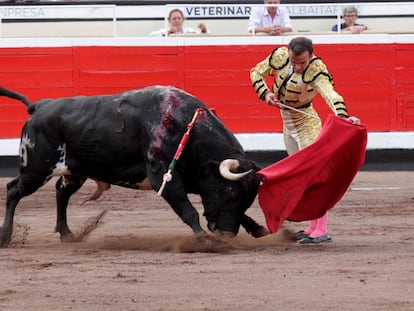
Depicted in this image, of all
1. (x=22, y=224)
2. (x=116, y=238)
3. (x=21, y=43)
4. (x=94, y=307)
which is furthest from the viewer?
(x=21, y=43)

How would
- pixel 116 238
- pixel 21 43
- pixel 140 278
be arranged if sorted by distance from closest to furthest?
pixel 140 278, pixel 116 238, pixel 21 43

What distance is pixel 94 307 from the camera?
5191 millimetres

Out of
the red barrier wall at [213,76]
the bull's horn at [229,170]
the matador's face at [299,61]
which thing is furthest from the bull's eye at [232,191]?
the red barrier wall at [213,76]

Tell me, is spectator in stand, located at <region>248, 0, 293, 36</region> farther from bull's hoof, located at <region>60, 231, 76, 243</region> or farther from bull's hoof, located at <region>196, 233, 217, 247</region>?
bull's hoof, located at <region>196, 233, 217, 247</region>

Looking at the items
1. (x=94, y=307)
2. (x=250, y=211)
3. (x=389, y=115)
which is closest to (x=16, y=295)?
(x=94, y=307)

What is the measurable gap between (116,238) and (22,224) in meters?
1.10

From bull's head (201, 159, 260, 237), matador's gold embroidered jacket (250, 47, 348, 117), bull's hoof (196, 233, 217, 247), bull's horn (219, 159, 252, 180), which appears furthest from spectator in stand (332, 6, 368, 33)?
bull's hoof (196, 233, 217, 247)

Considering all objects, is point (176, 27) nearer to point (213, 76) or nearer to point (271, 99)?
point (213, 76)

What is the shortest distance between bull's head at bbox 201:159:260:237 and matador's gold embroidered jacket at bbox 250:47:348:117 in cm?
50

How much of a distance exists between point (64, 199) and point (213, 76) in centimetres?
526

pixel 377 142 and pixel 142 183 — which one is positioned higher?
pixel 142 183

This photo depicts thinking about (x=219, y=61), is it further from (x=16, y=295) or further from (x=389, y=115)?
(x=16, y=295)

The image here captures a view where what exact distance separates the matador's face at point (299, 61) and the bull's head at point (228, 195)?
0.62m

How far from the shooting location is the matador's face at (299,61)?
707cm
